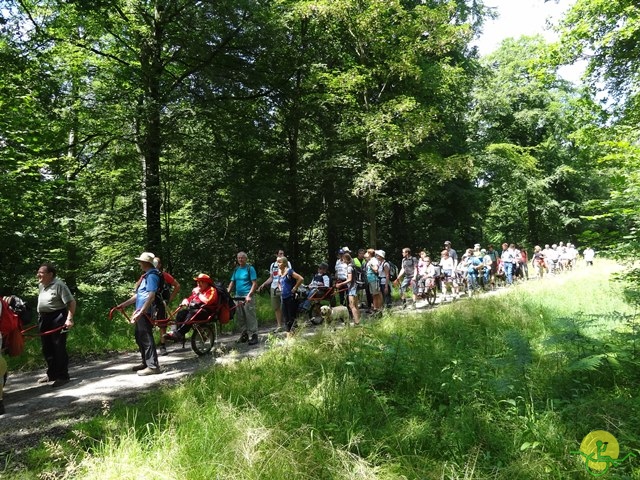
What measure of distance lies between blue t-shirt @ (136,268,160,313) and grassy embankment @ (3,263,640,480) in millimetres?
1732

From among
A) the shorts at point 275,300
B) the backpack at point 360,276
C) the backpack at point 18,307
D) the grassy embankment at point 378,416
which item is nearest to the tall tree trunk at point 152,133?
the shorts at point 275,300

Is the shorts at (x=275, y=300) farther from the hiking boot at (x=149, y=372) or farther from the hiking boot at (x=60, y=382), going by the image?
the hiking boot at (x=60, y=382)

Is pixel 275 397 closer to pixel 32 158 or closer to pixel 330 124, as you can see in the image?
pixel 32 158

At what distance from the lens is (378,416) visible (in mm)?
4602

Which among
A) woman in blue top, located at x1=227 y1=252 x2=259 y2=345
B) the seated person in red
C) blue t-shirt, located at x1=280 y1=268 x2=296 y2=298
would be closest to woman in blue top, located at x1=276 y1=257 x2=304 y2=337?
blue t-shirt, located at x1=280 y1=268 x2=296 y2=298

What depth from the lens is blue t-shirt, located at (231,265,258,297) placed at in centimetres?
931

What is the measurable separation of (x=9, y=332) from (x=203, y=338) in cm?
315

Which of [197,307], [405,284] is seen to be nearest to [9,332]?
[197,307]

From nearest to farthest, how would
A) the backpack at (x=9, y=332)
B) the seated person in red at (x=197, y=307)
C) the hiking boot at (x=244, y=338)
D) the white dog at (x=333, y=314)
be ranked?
1. the backpack at (x=9, y=332)
2. the seated person in red at (x=197, y=307)
3. the hiking boot at (x=244, y=338)
4. the white dog at (x=333, y=314)

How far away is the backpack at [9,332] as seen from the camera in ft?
19.0

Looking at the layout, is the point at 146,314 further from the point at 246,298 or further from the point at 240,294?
the point at 240,294

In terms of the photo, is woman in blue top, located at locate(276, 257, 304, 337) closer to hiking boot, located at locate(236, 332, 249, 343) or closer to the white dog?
the white dog

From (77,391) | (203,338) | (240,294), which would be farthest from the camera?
(240,294)

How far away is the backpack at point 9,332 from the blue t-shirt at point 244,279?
4174mm
